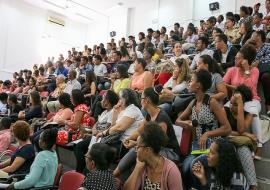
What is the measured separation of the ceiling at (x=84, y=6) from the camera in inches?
565

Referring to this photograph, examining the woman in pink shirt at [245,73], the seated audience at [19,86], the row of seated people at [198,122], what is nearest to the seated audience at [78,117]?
the row of seated people at [198,122]

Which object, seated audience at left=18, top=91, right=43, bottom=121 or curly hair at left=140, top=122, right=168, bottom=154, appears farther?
seated audience at left=18, top=91, right=43, bottom=121

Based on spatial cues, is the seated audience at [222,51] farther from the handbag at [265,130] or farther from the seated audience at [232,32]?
the handbag at [265,130]

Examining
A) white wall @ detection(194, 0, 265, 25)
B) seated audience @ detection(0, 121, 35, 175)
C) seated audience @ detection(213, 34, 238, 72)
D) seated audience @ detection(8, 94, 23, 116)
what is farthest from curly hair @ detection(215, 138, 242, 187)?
white wall @ detection(194, 0, 265, 25)

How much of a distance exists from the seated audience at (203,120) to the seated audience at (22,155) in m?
1.61

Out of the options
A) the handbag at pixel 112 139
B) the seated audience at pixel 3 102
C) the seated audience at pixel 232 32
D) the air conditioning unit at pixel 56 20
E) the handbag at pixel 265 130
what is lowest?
the handbag at pixel 112 139

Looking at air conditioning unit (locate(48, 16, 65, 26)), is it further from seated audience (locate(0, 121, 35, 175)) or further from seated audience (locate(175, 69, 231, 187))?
seated audience (locate(175, 69, 231, 187))

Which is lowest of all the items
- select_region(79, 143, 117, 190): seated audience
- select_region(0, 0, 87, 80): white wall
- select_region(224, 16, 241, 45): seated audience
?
select_region(79, 143, 117, 190): seated audience

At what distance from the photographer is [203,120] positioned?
9.71 ft

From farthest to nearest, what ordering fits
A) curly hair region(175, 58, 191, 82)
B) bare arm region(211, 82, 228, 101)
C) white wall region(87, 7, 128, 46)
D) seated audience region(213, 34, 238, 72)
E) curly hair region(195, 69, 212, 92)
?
white wall region(87, 7, 128, 46)
seated audience region(213, 34, 238, 72)
curly hair region(175, 58, 191, 82)
bare arm region(211, 82, 228, 101)
curly hair region(195, 69, 212, 92)

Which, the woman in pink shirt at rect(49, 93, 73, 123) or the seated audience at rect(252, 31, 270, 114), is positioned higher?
the seated audience at rect(252, 31, 270, 114)

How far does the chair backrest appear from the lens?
2590 millimetres

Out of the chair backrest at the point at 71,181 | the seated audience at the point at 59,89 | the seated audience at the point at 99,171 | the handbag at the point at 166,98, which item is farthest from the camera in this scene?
the seated audience at the point at 59,89

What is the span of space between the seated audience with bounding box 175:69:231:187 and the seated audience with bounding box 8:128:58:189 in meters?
1.25
